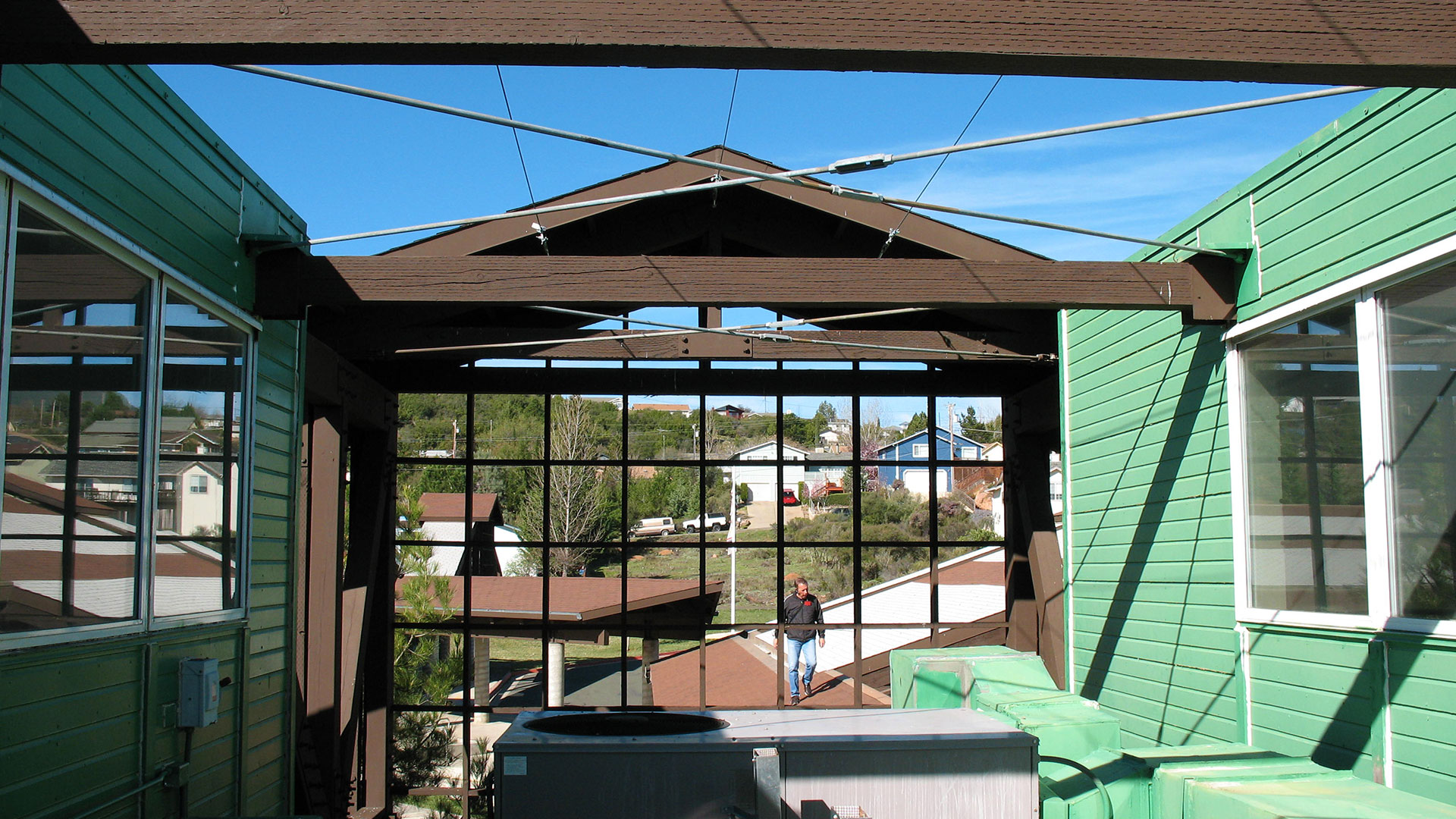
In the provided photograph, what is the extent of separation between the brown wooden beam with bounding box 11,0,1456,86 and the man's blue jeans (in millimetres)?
8647

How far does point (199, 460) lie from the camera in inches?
219

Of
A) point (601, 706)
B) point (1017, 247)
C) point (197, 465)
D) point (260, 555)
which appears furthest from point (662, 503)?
point (197, 465)

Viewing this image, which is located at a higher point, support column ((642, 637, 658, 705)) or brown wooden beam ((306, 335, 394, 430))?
brown wooden beam ((306, 335, 394, 430))

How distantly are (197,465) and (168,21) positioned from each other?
116 inches

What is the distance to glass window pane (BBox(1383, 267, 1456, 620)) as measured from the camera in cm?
452

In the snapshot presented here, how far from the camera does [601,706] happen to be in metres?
11.2

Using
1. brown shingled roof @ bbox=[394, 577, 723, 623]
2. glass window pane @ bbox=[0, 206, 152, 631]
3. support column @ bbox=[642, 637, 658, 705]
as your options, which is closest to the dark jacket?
brown shingled roof @ bbox=[394, 577, 723, 623]

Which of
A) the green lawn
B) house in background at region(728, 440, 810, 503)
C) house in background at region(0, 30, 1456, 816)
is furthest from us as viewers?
house in background at region(728, 440, 810, 503)

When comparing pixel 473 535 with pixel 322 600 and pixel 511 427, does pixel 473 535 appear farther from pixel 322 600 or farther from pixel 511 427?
pixel 322 600

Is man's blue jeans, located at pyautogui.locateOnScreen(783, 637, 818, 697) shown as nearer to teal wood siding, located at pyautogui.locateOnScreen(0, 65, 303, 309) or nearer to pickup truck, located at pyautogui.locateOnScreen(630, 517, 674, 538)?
pickup truck, located at pyautogui.locateOnScreen(630, 517, 674, 538)

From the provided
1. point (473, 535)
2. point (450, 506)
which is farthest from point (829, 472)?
point (450, 506)

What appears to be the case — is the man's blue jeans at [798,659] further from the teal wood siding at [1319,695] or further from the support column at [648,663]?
the teal wood siding at [1319,695]

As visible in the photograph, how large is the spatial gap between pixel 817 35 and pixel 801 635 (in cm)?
875

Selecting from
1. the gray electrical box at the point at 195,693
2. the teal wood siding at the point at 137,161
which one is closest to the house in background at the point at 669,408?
the teal wood siding at the point at 137,161
